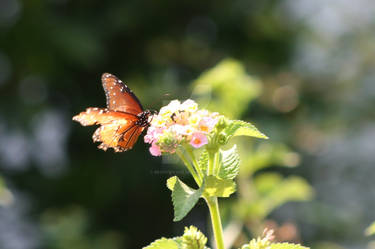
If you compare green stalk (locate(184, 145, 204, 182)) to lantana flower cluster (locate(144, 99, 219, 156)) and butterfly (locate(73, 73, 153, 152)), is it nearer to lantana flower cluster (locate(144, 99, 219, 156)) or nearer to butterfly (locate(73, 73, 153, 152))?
lantana flower cluster (locate(144, 99, 219, 156))

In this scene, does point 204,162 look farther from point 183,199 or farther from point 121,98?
point 121,98

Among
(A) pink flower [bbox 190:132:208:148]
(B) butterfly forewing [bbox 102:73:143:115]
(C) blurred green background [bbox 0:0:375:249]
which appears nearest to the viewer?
(A) pink flower [bbox 190:132:208:148]

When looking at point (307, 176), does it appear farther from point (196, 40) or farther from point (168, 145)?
point (168, 145)

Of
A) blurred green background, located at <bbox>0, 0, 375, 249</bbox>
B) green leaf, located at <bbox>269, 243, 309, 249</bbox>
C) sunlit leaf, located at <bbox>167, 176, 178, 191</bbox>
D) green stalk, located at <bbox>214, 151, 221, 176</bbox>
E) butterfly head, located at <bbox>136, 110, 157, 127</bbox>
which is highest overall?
blurred green background, located at <bbox>0, 0, 375, 249</bbox>

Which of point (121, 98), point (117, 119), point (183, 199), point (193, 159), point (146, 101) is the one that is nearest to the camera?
point (183, 199)

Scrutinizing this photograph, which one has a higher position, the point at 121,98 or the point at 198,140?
the point at 121,98

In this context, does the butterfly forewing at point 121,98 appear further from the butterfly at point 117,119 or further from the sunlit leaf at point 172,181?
the sunlit leaf at point 172,181

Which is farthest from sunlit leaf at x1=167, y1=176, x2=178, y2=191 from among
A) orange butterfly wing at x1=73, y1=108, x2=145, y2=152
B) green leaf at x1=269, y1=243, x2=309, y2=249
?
orange butterfly wing at x1=73, y1=108, x2=145, y2=152

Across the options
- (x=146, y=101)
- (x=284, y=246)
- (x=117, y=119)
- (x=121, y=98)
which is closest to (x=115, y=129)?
(x=117, y=119)
